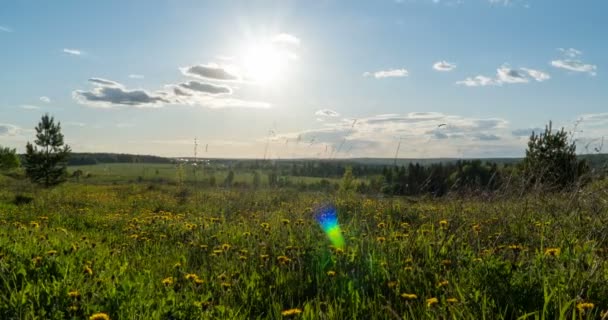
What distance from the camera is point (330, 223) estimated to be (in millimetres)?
6445

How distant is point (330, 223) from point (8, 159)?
207ft

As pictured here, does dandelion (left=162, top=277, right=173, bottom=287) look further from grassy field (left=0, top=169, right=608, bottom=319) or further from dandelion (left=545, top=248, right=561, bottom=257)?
dandelion (left=545, top=248, right=561, bottom=257)

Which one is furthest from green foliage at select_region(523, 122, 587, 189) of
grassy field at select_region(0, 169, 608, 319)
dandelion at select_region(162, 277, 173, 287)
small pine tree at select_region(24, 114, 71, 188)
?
small pine tree at select_region(24, 114, 71, 188)

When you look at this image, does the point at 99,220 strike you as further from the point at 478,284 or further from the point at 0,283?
the point at 478,284

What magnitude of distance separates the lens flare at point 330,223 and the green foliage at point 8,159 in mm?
57664

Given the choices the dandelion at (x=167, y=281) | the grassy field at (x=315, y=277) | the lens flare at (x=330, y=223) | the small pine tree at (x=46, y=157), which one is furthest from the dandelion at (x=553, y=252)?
the small pine tree at (x=46, y=157)

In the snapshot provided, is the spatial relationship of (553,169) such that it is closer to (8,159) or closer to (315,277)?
(315,277)

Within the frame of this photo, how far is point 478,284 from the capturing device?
3.26 m

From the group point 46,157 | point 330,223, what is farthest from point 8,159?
point 330,223

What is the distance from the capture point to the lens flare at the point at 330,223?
497cm

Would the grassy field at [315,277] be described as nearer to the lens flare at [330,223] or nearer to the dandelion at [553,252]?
the dandelion at [553,252]

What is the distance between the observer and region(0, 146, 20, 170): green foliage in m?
55.1

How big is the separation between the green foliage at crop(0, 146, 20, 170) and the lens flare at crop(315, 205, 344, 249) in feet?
189

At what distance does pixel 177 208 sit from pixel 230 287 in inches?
378
